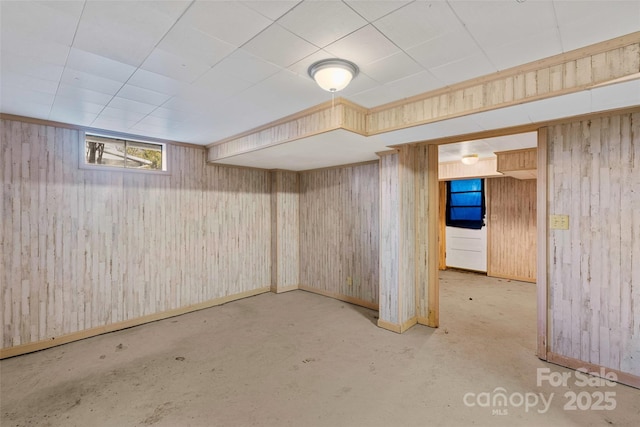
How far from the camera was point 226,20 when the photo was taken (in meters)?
1.61

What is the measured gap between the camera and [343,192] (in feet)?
16.7

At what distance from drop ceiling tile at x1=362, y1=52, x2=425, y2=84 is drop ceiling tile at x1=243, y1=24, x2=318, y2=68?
49 centimetres

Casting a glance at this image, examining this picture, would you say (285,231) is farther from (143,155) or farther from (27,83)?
(27,83)

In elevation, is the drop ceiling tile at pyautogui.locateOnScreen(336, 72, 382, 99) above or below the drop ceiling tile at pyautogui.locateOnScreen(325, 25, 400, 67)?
above

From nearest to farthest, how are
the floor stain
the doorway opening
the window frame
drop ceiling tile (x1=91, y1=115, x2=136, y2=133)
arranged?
the floor stain → drop ceiling tile (x1=91, y1=115, x2=136, y2=133) → the window frame → the doorway opening

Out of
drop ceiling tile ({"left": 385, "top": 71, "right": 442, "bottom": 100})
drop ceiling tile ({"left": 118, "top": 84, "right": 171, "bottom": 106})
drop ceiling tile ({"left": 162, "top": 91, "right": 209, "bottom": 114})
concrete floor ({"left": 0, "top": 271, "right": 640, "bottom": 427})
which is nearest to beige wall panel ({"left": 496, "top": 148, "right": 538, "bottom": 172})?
concrete floor ({"left": 0, "top": 271, "right": 640, "bottom": 427})

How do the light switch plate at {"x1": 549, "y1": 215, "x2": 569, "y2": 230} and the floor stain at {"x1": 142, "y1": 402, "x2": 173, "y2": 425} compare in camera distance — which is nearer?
the floor stain at {"x1": 142, "y1": 402, "x2": 173, "y2": 425}

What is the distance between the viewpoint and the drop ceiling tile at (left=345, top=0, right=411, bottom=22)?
1.47m

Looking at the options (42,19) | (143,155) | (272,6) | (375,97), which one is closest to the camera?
(272,6)

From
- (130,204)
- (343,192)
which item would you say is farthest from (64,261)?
(343,192)

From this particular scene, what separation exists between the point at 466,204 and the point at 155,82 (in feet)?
23.2

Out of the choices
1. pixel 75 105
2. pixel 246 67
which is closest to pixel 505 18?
pixel 246 67

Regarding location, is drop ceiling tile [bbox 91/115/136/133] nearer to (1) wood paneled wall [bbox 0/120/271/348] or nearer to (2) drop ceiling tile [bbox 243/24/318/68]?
(1) wood paneled wall [bbox 0/120/271/348]

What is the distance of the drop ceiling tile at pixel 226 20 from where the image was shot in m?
1.50
